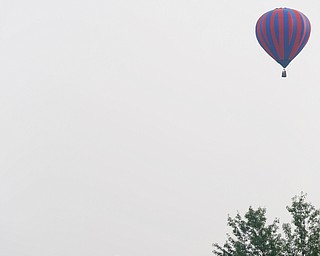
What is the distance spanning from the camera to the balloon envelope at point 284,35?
77.5 meters

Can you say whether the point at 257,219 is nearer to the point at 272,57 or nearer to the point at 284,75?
the point at 284,75

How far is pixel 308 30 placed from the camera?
258 ft

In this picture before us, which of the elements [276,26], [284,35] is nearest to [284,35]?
[284,35]

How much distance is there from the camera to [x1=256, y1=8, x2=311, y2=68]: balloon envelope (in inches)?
3051

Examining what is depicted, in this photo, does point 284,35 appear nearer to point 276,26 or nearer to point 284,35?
point 284,35

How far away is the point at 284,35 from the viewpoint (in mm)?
77500

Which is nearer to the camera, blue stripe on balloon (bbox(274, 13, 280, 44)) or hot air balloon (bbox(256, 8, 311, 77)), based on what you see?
hot air balloon (bbox(256, 8, 311, 77))

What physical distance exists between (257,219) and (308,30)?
112 feet

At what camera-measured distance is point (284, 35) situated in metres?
77.5

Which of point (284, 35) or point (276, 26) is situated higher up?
point (276, 26)

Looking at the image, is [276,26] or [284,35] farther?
[276,26]

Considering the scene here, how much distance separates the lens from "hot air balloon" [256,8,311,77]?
77.5 meters

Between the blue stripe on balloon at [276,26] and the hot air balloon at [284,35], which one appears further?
the blue stripe on balloon at [276,26]

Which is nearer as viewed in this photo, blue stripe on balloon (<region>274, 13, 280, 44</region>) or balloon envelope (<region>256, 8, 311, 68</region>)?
balloon envelope (<region>256, 8, 311, 68</region>)
